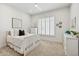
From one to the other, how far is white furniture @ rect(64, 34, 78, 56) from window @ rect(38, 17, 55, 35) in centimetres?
46

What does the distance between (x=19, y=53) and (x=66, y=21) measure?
1.53m

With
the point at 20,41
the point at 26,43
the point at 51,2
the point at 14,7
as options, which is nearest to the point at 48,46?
the point at 26,43

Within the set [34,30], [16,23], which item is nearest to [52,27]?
[34,30]

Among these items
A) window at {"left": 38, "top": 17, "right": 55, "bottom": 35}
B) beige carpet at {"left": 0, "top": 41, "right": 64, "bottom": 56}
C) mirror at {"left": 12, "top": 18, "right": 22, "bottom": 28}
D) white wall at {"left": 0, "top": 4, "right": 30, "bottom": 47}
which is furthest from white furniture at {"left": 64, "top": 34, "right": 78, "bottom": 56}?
white wall at {"left": 0, "top": 4, "right": 30, "bottom": 47}

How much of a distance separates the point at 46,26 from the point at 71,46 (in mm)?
833

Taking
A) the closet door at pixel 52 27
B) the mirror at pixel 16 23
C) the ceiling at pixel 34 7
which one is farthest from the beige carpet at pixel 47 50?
the ceiling at pixel 34 7

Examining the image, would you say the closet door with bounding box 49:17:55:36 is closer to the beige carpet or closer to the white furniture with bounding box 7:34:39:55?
the beige carpet

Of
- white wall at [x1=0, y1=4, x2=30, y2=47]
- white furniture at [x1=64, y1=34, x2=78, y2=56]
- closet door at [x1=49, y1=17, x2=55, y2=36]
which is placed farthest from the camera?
closet door at [x1=49, y1=17, x2=55, y2=36]

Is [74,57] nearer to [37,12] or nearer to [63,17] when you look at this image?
A: [63,17]

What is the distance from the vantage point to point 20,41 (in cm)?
219

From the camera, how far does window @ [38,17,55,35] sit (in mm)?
2145

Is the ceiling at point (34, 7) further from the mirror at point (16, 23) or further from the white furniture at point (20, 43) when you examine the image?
the white furniture at point (20, 43)

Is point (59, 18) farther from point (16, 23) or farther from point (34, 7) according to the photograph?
point (16, 23)

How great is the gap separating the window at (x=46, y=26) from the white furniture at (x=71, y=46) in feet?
1.49
